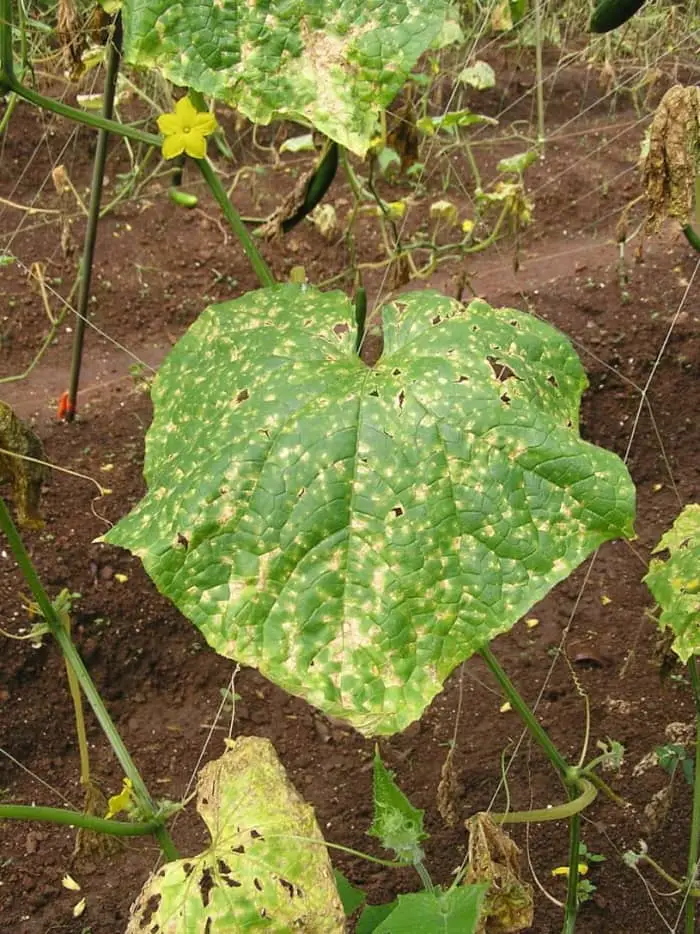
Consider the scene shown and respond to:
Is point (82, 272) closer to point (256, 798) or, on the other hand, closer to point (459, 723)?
point (459, 723)

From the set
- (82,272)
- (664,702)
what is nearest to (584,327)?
(664,702)

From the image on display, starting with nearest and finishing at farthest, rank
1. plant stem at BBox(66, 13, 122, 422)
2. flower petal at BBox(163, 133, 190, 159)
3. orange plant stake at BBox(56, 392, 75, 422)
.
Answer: flower petal at BBox(163, 133, 190, 159)
plant stem at BBox(66, 13, 122, 422)
orange plant stake at BBox(56, 392, 75, 422)

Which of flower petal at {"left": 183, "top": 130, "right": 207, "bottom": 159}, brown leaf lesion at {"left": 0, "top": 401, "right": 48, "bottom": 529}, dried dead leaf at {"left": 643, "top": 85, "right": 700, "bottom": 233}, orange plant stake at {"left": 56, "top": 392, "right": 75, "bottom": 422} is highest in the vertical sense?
dried dead leaf at {"left": 643, "top": 85, "right": 700, "bottom": 233}

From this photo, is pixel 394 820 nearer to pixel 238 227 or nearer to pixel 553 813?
pixel 553 813

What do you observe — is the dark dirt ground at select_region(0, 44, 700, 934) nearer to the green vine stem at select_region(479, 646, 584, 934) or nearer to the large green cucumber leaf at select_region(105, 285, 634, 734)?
the green vine stem at select_region(479, 646, 584, 934)

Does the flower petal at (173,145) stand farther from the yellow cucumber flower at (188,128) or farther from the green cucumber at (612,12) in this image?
the green cucumber at (612,12)

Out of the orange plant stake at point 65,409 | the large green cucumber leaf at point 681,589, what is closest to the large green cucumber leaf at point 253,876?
the large green cucumber leaf at point 681,589

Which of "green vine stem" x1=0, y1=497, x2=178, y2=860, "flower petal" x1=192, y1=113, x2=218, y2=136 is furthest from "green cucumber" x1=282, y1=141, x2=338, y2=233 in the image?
"green vine stem" x1=0, y1=497, x2=178, y2=860
